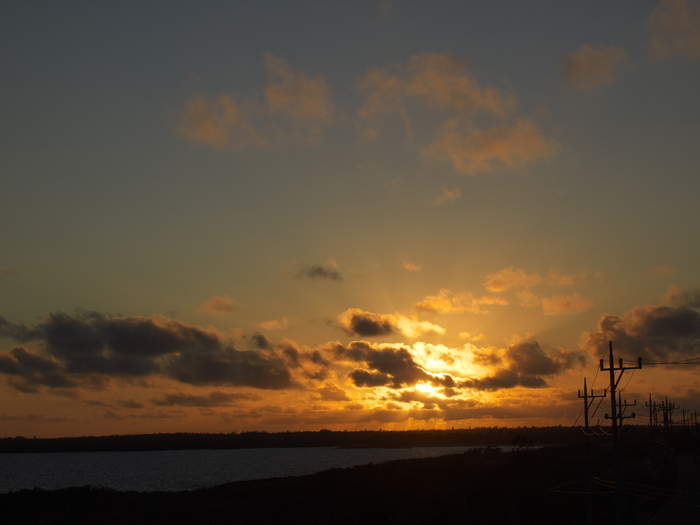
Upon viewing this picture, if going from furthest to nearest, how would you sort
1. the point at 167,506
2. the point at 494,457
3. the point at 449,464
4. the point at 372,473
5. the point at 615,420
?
the point at 494,457 → the point at 449,464 → the point at 372,473 → the point at 167,506 → the point at 615,420

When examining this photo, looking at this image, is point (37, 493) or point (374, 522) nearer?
point (374, 522)

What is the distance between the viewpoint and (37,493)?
234 feet

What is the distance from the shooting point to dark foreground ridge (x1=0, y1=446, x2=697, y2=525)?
47719 mm

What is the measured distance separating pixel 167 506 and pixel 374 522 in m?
27.5

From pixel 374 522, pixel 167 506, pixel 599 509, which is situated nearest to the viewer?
pixel 374 522

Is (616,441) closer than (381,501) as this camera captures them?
Yes

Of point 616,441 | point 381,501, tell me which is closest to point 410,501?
point 381,501

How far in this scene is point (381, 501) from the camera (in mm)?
61438

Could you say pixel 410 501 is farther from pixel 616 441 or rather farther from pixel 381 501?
pixel 616 441

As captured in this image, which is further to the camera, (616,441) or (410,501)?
(410,501)

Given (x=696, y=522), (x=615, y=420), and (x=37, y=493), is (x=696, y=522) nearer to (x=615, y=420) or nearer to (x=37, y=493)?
(x=615, y=420)

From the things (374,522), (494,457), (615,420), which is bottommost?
(494,457)

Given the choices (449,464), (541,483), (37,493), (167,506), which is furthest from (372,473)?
(37,493)

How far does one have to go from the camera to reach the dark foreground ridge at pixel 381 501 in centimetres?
4772
